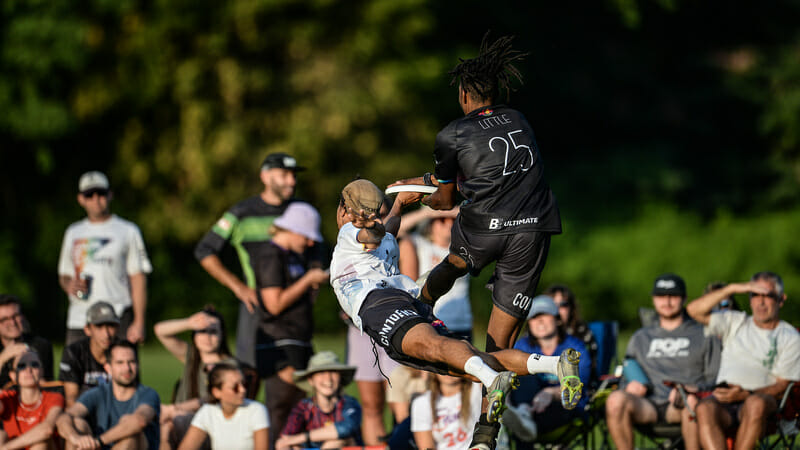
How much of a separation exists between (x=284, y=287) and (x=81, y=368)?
1.66m

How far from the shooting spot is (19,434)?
770 cm

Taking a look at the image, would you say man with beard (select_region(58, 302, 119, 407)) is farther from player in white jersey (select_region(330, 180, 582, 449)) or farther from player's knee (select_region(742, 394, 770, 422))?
player's knee (select_region(742, 394, 770, 422))

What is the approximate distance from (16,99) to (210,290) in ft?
19.5

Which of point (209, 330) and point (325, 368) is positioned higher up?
point (209, 330)

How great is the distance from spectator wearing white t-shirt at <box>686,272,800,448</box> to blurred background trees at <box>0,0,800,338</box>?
13.3m

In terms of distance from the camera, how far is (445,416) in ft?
25.5

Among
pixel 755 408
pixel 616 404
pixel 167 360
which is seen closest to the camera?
pixel 755 408

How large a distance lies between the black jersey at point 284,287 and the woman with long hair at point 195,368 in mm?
390

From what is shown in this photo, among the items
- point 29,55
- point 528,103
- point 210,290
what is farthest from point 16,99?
point 528,103

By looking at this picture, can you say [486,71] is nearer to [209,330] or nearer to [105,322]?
[209,330]

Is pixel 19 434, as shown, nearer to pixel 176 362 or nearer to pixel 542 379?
pixel 542 379

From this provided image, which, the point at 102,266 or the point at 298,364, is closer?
the point at 298,364

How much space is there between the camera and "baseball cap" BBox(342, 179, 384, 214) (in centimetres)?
623

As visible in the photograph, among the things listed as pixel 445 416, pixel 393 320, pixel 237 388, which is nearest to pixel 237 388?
pixel 237 388
